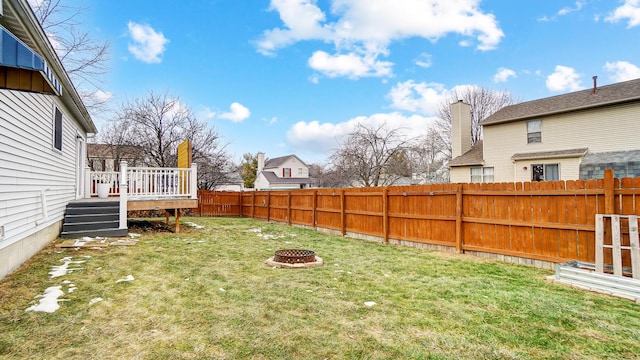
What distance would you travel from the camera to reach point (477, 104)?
27.9 metres

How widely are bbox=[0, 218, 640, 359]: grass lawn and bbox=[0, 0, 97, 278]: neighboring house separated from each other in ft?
2.19

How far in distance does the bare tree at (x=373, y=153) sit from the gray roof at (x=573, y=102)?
519 cm

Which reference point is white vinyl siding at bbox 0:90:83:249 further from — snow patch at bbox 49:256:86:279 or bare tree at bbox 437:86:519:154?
bare tree at bbox 437:86:519:154

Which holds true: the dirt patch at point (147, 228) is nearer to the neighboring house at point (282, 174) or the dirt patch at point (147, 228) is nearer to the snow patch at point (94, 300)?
the snow patch at point (94, 300)

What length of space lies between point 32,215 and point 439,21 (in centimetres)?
1574

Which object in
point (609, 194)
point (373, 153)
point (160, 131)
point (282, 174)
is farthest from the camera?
point (282, 174)

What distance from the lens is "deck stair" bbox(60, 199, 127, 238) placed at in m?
7.81

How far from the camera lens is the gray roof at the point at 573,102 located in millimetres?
13086

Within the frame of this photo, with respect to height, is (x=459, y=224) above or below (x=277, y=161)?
below

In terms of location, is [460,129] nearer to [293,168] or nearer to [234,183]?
[234,183]

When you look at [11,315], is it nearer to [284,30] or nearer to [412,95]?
[284,30]

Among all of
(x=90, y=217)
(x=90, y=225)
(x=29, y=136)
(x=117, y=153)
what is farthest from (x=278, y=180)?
(x=29, y=136)

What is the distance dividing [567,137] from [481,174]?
13.7 ft

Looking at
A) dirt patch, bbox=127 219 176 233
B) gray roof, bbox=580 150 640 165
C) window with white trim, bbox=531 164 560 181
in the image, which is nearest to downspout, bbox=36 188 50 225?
dirt patch, bbox=127 219 176 233
